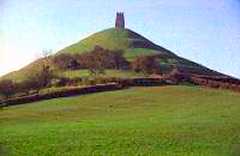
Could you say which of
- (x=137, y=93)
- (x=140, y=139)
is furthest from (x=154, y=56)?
(x=140, y=139)

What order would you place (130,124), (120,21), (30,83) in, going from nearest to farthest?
(130,124) → (30,83) → (120,21)

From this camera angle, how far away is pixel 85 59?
727 cm

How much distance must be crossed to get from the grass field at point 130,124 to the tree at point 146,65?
6.4 inches

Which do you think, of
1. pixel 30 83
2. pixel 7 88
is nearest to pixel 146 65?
pixel 30 83

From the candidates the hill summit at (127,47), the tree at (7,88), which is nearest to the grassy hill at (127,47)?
the hill summit at (127,47)

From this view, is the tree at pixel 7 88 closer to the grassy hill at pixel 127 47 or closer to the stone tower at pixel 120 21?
the grassy hill at pixel 127 47

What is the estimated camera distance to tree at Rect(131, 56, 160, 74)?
729 cm

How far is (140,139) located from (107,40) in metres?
0.94

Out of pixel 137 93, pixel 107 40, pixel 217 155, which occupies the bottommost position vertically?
pixel 217 155

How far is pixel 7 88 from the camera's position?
23.1 feet

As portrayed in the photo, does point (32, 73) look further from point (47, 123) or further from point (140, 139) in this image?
point (140, 139)

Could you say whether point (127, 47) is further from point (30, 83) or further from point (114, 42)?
point (30, 83)

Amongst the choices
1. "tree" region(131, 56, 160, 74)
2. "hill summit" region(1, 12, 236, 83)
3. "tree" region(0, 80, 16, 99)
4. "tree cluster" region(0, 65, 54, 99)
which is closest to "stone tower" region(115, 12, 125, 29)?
"hill summit" region(1, 12, 236, 83)

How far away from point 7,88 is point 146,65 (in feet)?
3.99
